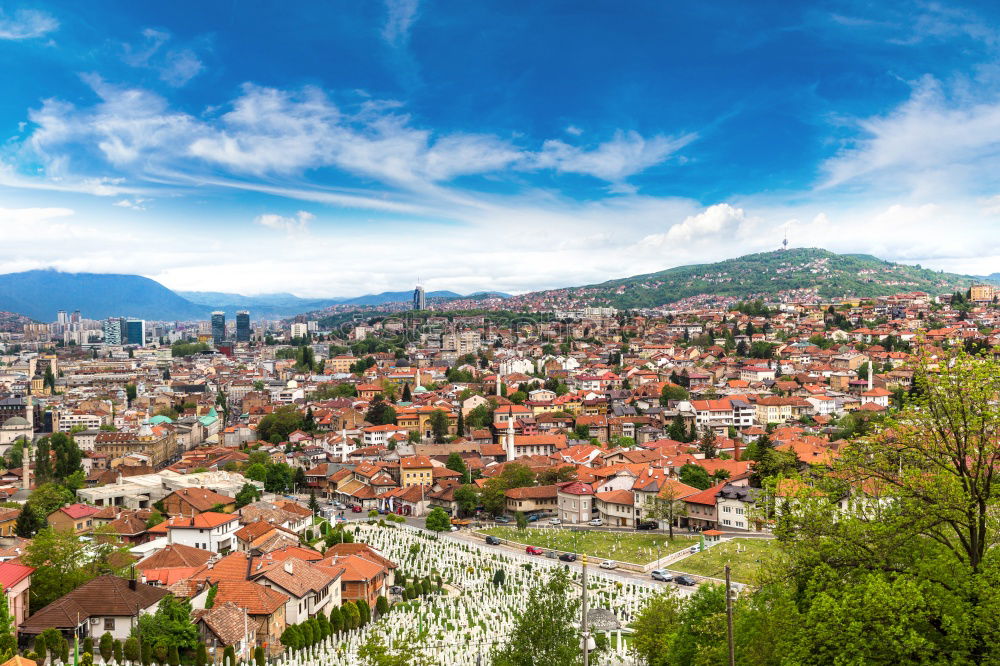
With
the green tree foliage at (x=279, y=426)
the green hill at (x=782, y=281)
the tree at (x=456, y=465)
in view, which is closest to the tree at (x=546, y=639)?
the tree at (x=456, y=465)

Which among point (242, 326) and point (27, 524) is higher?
point (27, 524)

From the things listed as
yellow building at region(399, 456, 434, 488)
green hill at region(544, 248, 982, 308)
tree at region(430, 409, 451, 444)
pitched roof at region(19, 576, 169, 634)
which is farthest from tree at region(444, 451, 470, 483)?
green hill at region(544, 248, 982, 308)

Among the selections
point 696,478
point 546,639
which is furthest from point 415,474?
point 546,639

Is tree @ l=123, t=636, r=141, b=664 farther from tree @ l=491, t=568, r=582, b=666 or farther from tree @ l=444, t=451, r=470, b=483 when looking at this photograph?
tree @ l=444, t=451, r=470, b=483

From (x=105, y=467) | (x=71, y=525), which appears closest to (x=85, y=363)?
(x=105, y=467)

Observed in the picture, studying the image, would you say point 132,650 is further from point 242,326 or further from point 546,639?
point 242,326

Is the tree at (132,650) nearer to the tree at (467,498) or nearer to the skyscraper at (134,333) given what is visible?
the tree at (467,498)

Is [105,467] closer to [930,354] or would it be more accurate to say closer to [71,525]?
[71,525]
